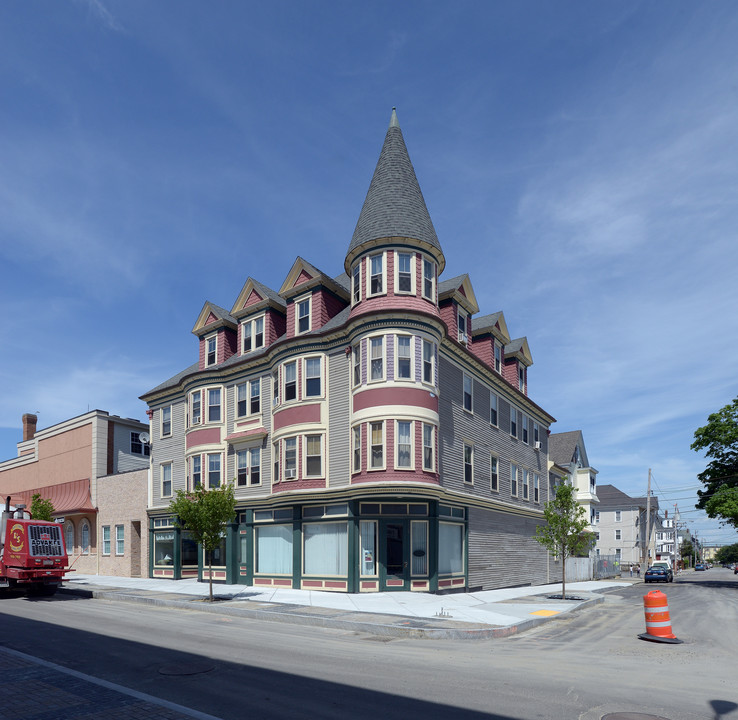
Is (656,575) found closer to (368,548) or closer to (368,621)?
(368,548)

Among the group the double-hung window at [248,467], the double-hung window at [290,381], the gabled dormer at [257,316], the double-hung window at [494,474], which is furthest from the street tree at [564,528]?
the gabled dormer at [257,316]

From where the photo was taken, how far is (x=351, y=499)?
998 inches

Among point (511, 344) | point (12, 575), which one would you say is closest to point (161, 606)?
point (12, 575)

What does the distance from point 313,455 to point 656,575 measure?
33.5 m

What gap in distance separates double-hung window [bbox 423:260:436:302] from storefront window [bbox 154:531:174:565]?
1864 centimetres

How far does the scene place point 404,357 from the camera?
25125mm

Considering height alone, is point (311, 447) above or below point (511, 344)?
below

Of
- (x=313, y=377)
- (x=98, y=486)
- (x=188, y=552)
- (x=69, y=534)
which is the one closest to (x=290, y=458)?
(x=313, y=377)

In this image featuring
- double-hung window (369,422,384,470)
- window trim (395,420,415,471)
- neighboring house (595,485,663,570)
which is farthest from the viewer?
neighboring house (595,485,663,570)

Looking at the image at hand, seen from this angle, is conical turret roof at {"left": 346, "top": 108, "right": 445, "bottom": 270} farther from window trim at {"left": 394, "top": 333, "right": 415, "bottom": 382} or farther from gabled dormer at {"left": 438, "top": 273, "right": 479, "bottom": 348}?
window trim at {"left": 394, "top": 333, "right": 415, "bottom": 382}

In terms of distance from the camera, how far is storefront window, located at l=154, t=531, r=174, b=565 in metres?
34.2

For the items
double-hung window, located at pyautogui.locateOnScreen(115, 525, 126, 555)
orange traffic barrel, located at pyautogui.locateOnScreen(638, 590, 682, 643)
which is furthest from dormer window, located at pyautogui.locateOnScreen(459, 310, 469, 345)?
double-hung window, located at pyautogui.locateOnScreen(115, 525, 126, 555)

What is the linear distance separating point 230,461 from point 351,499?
8.62m

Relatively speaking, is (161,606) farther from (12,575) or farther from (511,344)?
(511,344)
